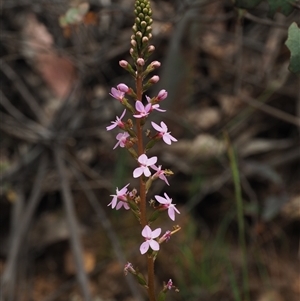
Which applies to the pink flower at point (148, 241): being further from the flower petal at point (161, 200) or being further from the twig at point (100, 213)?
the twig at point (100, 213)

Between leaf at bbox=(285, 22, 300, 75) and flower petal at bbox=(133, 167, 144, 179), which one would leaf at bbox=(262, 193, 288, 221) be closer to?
leaf at bbox=(285, 22, 300, 75)

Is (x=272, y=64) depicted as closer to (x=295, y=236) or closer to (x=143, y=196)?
(x=295, y=236)

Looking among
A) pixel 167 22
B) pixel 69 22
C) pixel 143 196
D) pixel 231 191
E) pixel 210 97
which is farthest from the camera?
pixel 210 97

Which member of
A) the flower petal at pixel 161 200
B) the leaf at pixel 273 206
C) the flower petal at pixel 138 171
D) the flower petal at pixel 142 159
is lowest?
the flower petal at pixel 161 200

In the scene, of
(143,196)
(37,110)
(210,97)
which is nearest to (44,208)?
(37,110)

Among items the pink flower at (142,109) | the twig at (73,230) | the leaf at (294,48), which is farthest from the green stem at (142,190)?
the twig at (73,230)

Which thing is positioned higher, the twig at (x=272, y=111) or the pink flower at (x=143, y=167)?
the twig at (x=272, y=111)
